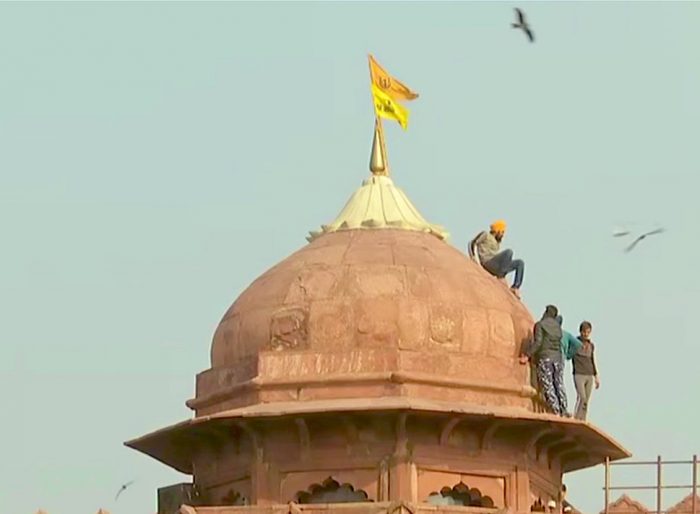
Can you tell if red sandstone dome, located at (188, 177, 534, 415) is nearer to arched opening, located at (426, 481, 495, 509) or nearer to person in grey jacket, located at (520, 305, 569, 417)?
person in grey jacket, located at (520, 305, 569, 417)

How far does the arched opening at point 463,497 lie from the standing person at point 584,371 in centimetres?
188

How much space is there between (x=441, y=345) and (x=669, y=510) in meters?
5.77

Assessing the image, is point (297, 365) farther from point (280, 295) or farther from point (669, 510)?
point (669, 510)

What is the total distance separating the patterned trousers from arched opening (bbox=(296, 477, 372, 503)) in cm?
278

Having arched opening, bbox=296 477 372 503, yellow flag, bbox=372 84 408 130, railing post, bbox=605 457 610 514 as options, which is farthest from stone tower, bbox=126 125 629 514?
yellow flag, bbox=372 84 408 130

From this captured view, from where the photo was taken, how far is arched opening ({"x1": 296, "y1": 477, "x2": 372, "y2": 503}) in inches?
1346

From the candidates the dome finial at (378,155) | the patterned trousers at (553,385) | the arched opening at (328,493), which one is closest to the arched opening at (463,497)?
the arched opening at (328,493)

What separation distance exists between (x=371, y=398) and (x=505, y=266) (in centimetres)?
335

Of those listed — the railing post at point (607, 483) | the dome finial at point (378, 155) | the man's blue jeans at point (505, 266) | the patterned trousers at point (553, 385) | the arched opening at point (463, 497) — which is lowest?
the arched opening at point (463, 497)

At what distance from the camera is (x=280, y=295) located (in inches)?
1391

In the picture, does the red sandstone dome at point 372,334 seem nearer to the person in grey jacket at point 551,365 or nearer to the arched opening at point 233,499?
the person in grey jacket at point 551,365

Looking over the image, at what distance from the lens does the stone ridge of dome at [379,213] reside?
36344mm

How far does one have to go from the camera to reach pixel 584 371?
35562mm

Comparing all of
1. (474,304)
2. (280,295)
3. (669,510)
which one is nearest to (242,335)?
(280,295)
